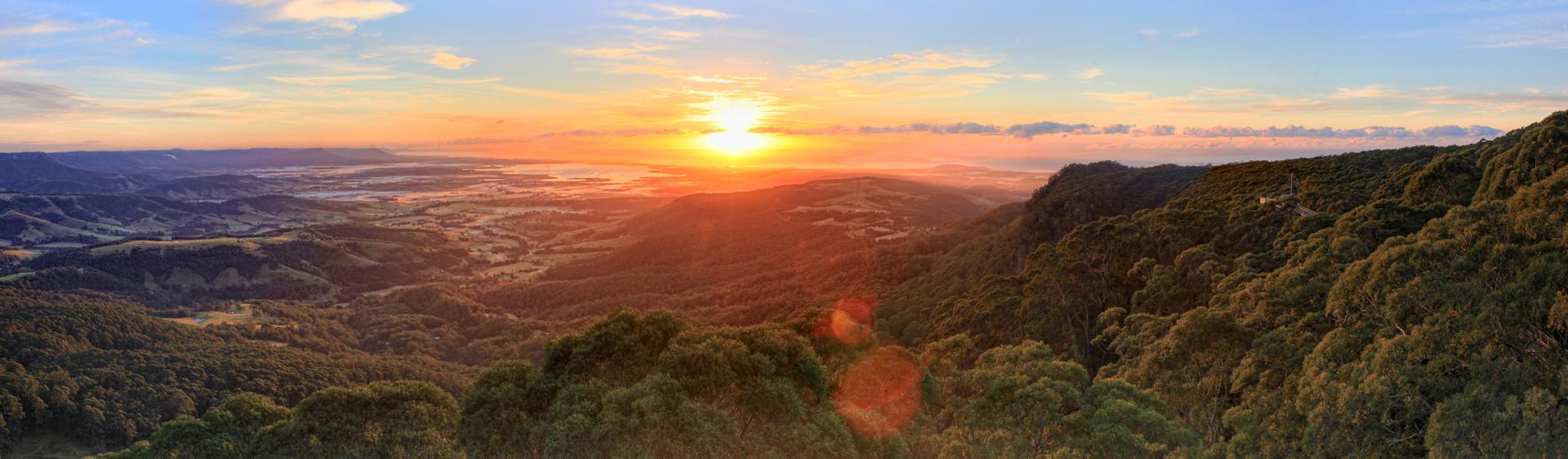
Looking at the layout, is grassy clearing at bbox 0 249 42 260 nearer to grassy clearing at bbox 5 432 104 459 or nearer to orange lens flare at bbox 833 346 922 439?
grassy clearing at bbox 5 432 104 459

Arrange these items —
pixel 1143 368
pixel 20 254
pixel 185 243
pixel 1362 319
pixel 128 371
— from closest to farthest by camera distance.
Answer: pixel 1362 319 → pixel 1143 368 → pixel 128 371 → pixel 185 243 → pixel 20 254

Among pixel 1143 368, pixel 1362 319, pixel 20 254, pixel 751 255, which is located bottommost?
pixel 20 254

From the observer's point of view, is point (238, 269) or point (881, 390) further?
point (238, 269)

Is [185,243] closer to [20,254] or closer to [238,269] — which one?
[238,269]

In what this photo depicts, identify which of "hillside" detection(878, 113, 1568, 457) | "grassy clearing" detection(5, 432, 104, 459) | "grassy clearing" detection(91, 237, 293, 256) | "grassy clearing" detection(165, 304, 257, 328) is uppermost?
"hillside" detection(878, 113, 1568, 457)

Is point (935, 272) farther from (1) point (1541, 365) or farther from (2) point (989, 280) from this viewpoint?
(1) point (1541, 365)

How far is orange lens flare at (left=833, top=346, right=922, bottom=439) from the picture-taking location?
2084 cm

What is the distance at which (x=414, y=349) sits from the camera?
108 m

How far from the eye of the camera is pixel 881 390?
21844 millimetres

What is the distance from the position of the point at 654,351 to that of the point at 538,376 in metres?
3.46

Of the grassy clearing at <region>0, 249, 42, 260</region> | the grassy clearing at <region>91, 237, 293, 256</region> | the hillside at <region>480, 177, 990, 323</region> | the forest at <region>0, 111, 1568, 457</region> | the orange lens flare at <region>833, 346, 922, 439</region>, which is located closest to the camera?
the forest at <region>0, 111, 1568, 457</region>

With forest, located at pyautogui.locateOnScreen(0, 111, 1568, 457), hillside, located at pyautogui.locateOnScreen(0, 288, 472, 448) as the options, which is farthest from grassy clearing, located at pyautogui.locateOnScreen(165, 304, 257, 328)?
forest, located at pyautogui.locateOnScreen(0, 111, 1568, 457)

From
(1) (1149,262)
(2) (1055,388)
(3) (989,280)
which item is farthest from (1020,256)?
(2) (1055,388)

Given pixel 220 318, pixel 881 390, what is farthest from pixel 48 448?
pixel 881 390
